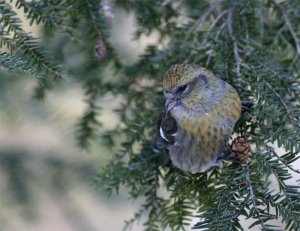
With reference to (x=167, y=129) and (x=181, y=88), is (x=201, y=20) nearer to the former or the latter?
(x=181, y=88)

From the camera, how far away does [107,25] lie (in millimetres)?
2584

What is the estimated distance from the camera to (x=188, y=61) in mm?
2604

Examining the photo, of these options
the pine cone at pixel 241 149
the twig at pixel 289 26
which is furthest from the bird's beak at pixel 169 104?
the twig at pixel 289 26

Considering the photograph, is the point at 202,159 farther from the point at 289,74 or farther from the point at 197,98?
the point at 289,74

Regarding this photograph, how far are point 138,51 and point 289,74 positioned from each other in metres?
1.46

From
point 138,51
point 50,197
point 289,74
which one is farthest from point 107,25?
point 50,197

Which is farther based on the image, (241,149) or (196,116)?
(196,116)

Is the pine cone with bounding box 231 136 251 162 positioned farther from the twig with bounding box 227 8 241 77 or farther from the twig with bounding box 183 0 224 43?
the twig with bounding box 183 0 224 43

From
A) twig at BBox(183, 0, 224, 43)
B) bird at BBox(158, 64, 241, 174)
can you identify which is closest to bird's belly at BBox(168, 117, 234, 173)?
bird at BBox(158, 64, 241, 174)

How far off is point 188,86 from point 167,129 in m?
0.23

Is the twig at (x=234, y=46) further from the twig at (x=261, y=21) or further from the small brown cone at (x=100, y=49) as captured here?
the small brown cone at (x=100, y=49)

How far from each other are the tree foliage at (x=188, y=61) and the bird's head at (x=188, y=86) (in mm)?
74

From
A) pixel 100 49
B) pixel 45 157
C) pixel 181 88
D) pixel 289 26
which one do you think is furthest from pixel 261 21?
pixel 45 157

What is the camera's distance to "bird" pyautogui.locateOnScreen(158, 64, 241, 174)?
2400 millimetres
